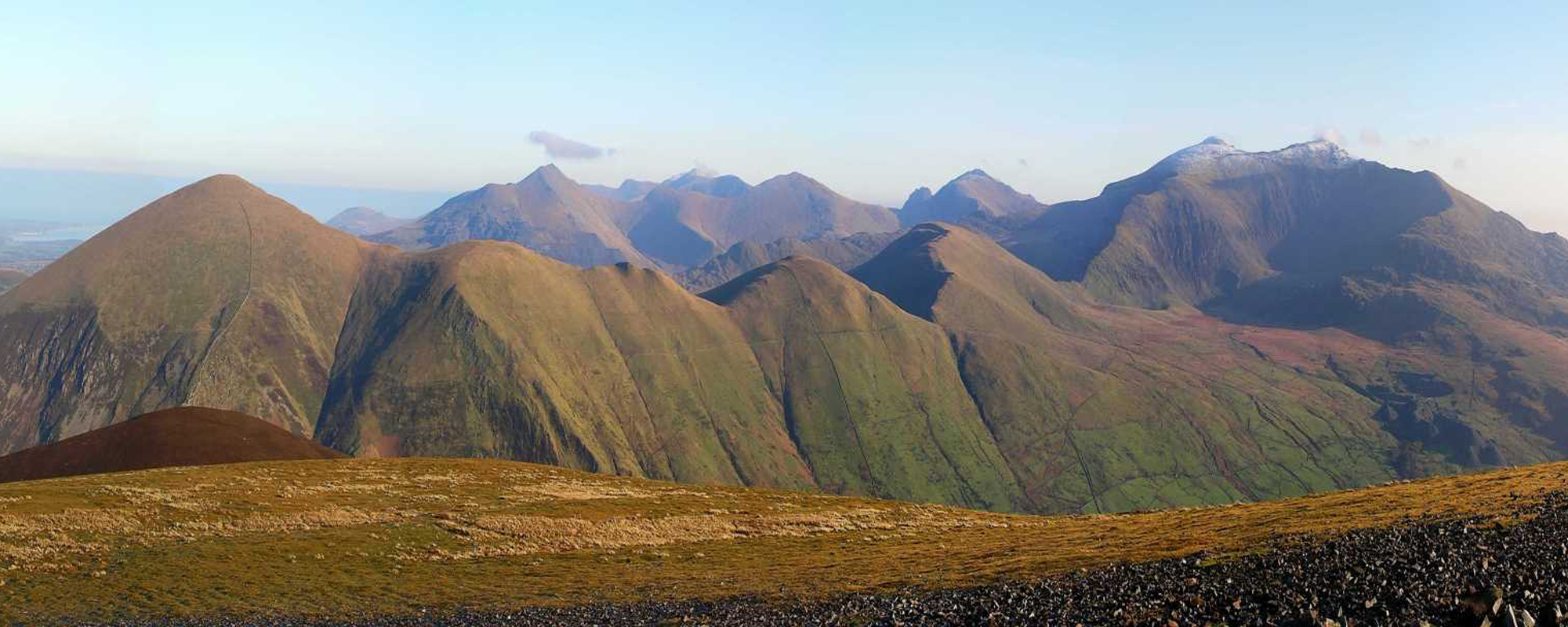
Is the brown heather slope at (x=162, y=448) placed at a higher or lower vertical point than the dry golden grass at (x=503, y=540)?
lower

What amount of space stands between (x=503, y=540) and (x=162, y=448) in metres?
89.2

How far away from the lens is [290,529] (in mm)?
74312

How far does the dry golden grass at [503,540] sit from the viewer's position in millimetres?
52281

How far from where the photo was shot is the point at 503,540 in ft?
241

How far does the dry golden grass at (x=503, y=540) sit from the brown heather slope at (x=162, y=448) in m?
28.2

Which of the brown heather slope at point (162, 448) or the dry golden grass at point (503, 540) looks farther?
the brown heather slope at point (162, 448)

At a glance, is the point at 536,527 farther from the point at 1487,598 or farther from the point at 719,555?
the point at 1487,598

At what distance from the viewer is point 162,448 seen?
426 ft

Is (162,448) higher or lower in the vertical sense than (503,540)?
lower

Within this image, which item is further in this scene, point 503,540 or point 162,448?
point 162,448

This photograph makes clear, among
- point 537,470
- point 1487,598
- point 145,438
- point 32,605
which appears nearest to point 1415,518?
point 1487,598

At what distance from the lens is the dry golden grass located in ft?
172

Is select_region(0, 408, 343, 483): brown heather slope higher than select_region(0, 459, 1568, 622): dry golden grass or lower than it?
lower

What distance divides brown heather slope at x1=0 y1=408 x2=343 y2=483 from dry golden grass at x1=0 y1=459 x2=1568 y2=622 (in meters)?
28.2
